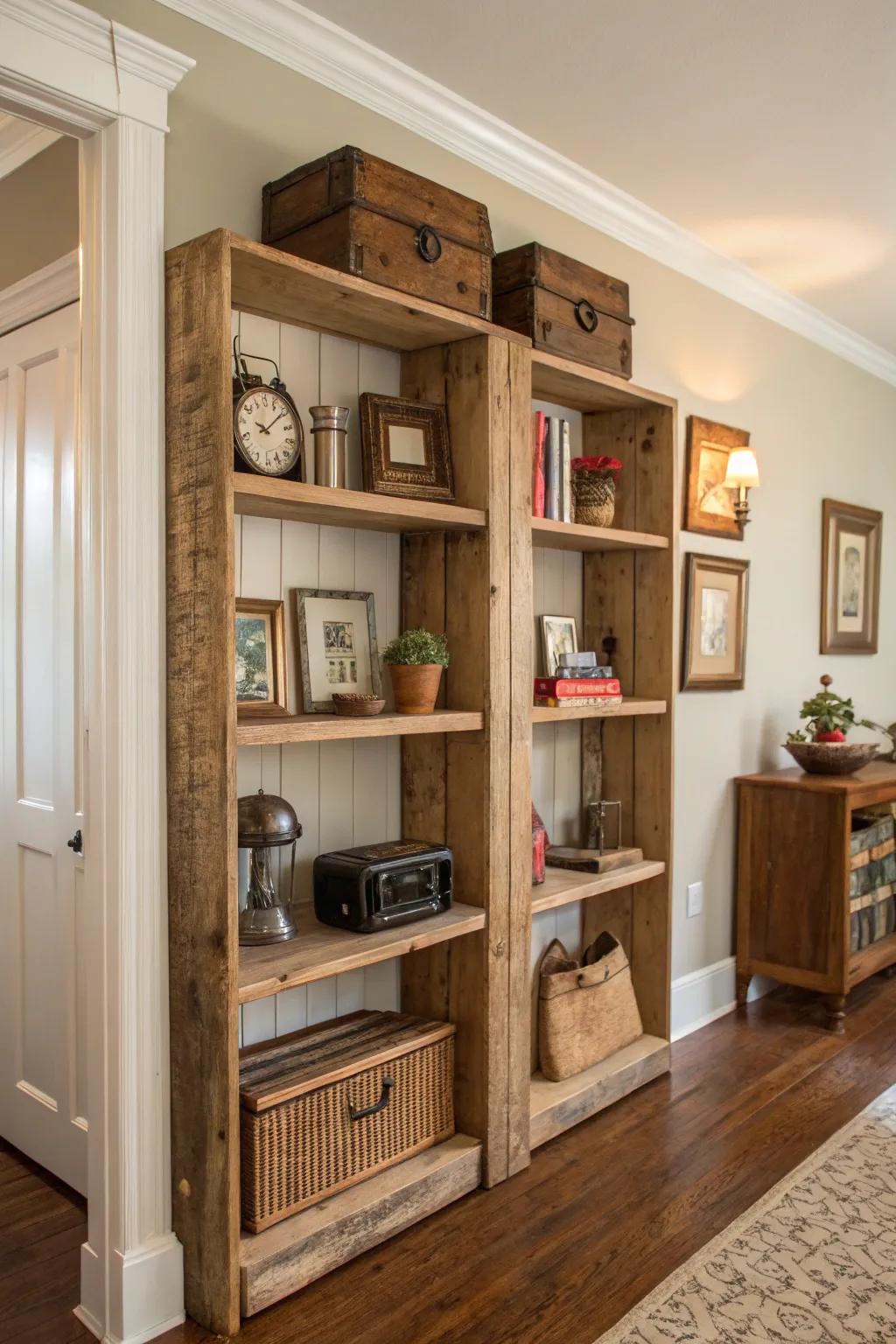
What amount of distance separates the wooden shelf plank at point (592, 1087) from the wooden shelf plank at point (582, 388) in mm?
1972

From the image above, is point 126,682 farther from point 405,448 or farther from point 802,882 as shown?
point 802,882

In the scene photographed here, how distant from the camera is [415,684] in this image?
2367 millimetres

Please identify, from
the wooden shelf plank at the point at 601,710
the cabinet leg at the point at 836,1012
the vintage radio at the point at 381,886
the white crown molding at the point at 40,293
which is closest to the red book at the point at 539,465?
the wooden shelf plank at the point at 601,710

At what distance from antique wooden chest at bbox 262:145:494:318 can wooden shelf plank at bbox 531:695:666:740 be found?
103cm

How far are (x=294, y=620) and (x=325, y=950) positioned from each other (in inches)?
29.9

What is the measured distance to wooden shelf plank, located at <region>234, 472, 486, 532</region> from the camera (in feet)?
6.50

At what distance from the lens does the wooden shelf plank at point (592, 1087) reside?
2699 millimetres

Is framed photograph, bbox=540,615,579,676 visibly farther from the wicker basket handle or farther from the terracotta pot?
the wicker basket handle

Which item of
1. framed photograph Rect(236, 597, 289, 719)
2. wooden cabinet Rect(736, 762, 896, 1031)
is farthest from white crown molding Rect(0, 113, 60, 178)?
wooden cabinet Rect(736, 762, 896, 1031)

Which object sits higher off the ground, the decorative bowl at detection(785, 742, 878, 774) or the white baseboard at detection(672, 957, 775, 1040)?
the decorative bowl at detection(785, 742, 878, 774)

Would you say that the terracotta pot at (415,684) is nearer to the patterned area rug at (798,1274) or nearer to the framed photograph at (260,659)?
the framed photograph at (260,659)

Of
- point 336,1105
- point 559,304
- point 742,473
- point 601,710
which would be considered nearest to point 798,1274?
point 336,1105

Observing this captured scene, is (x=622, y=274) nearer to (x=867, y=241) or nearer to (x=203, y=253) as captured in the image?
(x=867, y=241)

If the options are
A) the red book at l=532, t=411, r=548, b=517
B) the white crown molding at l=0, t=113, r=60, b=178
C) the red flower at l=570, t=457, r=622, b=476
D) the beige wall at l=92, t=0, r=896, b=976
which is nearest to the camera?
the beige wall at l=92, t=0, r=896, b=976
